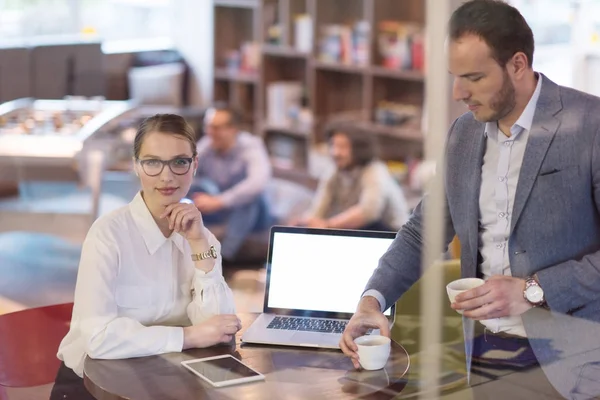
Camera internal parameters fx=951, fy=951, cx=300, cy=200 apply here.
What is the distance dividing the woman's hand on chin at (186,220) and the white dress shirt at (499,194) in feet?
1.87

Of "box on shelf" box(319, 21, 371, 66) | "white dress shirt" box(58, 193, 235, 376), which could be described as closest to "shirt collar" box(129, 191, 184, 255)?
"white dress shirt" box(58, 193, 235, 376)

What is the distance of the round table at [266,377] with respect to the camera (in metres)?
1.71

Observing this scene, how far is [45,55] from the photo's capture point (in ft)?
13.6

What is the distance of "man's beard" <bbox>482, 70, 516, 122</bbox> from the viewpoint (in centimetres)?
169

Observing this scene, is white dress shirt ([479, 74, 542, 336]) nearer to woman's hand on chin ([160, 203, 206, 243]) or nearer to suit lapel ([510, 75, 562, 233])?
suit lapel ([510, 75, 562, 233])

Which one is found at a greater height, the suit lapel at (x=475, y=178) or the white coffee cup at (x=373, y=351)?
the suit lapel at (x=475, y=178)

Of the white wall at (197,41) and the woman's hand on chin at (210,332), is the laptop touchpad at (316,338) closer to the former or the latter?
the woman's hand on chin at (210,332)

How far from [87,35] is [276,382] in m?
3.37

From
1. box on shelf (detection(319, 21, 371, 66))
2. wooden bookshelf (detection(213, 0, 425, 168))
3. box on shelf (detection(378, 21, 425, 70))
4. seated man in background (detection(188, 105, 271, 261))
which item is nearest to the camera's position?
seated man in background (detection(188, 105, 271, 261))

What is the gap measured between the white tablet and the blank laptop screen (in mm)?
260

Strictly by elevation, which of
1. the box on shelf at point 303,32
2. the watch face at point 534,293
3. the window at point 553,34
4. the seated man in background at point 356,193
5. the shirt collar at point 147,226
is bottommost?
the seated man in background at point 356,193

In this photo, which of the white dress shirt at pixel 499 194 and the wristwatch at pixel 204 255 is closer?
the white dress shirt at pixel 499 194

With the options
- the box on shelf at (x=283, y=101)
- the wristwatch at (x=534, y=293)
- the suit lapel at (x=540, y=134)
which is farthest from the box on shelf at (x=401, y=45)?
the wristwatch at (x=534, y=293)

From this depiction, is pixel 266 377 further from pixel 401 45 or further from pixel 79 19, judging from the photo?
pixel 401 45
